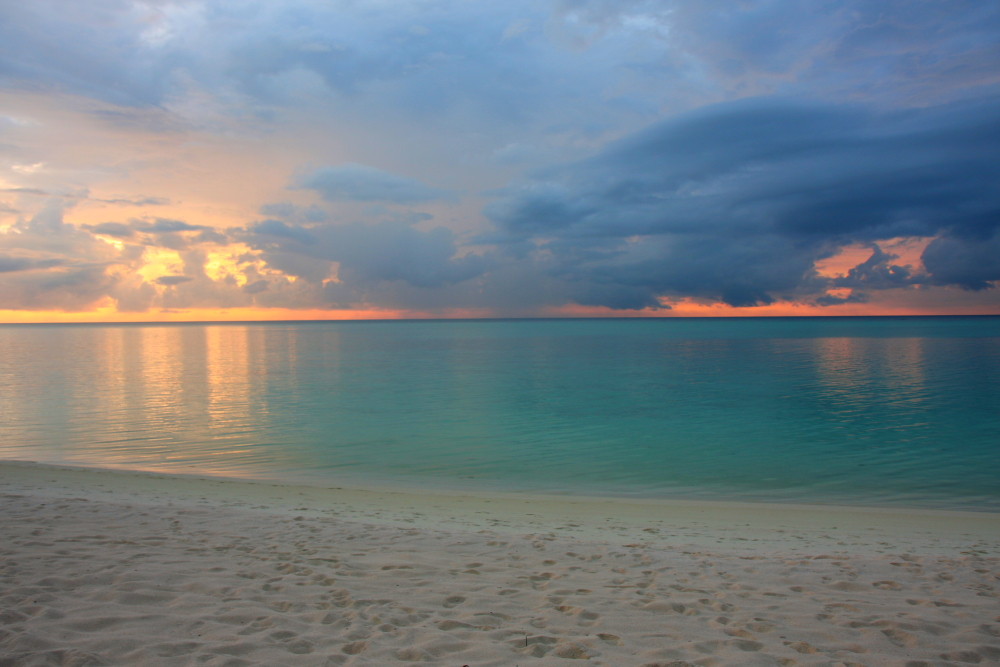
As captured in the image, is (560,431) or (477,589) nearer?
(477,589)

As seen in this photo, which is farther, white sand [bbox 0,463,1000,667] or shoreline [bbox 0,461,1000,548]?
shoreline [bbox 0,461,1000,548]

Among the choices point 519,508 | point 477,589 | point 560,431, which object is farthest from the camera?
point 560,431

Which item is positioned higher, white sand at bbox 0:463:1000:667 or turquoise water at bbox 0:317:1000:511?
white sand at bbox 0:463:1000:667

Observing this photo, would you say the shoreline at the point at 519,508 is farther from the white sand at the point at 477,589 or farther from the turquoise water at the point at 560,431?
the turquoise water at the point at 560,431

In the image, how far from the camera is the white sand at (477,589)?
5805mm

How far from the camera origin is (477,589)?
25.0 feet

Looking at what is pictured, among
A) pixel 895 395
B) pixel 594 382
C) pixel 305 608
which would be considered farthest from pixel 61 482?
pixel 895 395

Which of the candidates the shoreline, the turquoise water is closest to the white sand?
the shoreline

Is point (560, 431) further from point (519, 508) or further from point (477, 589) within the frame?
point (477, 589)

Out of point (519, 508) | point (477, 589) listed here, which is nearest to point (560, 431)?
point (519, 508)

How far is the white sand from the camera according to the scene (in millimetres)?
5805

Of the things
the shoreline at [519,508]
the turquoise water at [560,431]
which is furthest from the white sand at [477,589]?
the turquoise water at [560,431]

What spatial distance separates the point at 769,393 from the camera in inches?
1636

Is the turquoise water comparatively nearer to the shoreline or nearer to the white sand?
the shoreline
